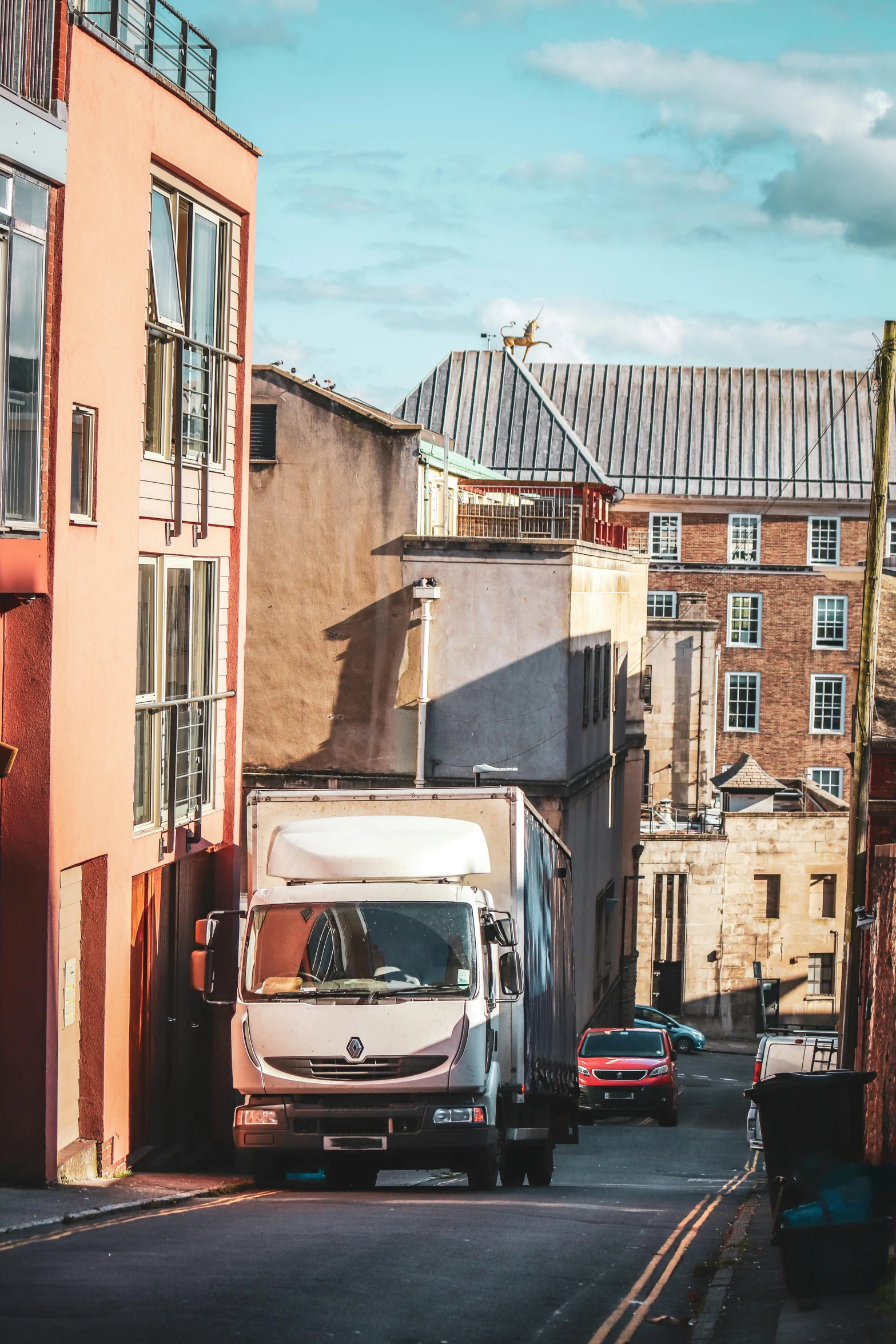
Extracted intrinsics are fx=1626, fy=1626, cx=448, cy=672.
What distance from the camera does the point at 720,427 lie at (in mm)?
69125

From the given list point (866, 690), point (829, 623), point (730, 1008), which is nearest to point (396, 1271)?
point (866, 690)

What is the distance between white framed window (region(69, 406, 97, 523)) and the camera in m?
14.3

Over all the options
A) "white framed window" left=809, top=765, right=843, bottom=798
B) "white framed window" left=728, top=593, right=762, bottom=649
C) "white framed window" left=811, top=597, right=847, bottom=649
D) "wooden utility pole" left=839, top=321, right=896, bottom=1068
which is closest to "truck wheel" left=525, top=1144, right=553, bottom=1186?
"wooden utility pole" left=839, top=321, right=896, bottom=1068

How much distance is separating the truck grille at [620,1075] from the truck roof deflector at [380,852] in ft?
50.1

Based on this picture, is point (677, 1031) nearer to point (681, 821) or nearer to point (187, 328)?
point (681, 821)

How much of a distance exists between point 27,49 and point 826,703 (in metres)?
57.2

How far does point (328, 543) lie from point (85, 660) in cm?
1660

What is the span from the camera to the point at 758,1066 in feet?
74.3

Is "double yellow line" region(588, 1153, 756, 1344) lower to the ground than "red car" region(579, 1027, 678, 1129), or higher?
higher

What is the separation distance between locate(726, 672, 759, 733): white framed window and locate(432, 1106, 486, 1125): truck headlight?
55.5m

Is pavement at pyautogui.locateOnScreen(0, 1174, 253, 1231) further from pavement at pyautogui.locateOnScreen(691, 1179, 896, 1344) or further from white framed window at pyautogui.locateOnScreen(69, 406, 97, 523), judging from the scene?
white framed window at pyautogui.locateOnScreen(69, 406, 97, 523)

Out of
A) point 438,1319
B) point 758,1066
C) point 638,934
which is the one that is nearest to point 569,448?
point 638,934

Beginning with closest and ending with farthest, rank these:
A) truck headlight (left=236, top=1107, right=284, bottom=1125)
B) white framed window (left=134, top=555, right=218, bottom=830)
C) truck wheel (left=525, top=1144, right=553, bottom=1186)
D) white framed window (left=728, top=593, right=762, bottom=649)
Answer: truck headlight (left=236, top=1107, right=284, bottom=1125), truck wheel (left=525, top=1144, right=553, bottom=1186), white framed window (left=134, top=555, right=218, bottom=830), white framed window (left=728, top=593, right=762, bottom=649)

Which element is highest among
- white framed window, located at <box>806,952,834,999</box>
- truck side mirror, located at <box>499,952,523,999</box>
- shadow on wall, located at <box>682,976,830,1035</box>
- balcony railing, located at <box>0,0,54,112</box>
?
balcony railing, located at <box>0,0,54,112</box>
